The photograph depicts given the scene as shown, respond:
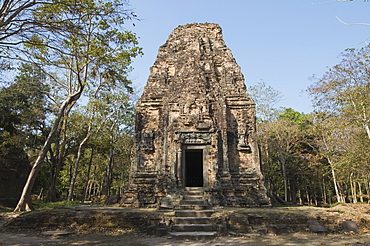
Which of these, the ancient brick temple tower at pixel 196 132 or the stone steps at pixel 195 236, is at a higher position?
the ancient brick temple tower at pixel 196 132

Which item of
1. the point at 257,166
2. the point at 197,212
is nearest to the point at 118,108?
the point at 257,166

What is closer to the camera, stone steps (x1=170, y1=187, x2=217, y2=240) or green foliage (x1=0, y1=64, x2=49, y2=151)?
stone steps (x1=170, y1=187, x2=217, y2=240)

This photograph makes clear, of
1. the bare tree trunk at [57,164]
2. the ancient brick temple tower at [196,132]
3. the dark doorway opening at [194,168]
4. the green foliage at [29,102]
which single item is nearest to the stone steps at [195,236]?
the ancient brick temple tower at [196,132]

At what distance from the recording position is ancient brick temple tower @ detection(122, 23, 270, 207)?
1144 centimetres

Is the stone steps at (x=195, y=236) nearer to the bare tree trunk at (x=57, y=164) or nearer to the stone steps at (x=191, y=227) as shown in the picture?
the stone steps at (x=191, y=227)

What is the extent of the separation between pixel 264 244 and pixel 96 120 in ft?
50.3

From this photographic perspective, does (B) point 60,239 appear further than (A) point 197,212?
No

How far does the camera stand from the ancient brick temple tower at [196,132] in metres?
11.4

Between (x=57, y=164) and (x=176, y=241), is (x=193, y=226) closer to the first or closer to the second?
(x=176, y=241)

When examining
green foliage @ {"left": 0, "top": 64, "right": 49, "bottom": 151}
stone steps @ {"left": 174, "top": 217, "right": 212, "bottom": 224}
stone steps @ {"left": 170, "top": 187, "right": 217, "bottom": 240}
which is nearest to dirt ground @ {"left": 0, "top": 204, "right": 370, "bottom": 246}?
stone steps @ {"left": 170, "top": 187, "right": 217, "bottom": 240}

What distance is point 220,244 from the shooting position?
6113 millimetres

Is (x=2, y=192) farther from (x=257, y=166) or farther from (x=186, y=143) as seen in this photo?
(x=257, y=166)

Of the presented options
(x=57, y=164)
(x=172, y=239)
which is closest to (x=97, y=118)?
(x=57, y=164)

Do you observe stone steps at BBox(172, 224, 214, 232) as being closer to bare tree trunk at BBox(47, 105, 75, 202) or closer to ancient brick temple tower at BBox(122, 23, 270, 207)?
ancient brick temple tower at BBox(122, 23, 270, 207)
